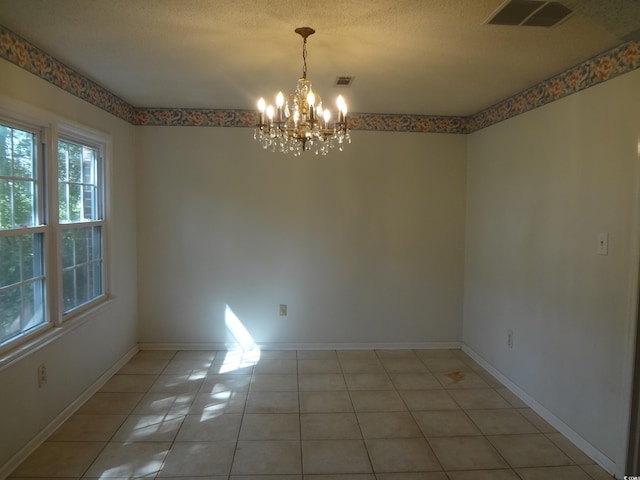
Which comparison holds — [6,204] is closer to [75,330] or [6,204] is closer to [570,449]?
[75,330]

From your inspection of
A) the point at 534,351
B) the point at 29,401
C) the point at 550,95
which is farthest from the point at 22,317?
the point at 550,95

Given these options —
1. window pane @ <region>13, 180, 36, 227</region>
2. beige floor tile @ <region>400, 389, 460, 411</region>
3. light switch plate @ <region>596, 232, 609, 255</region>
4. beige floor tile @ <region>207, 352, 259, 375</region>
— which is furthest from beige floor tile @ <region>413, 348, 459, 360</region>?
window pane @ <region>13, 180, 36, 227</region>

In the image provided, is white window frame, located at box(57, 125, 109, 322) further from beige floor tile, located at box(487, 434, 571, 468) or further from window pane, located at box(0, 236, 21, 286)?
beige floor tile, located at box(487, 434, 571, 468)

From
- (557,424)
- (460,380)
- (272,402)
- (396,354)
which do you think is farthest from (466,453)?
(396,354)

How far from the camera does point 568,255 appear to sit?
280 cm

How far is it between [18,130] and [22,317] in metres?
1.10

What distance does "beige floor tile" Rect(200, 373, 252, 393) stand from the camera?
340 cm

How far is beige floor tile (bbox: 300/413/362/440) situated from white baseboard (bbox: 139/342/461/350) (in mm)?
1333

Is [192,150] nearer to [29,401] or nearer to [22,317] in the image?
[22,317]

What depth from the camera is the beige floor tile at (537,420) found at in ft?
9.46

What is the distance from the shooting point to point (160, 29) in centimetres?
222

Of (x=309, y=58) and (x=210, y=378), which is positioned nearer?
(x=309, y=58)

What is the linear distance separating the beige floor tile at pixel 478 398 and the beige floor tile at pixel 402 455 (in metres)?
0.70

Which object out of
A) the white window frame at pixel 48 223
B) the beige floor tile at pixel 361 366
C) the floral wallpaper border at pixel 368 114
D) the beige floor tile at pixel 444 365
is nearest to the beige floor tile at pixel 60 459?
the white window frame at pixel 48 223
